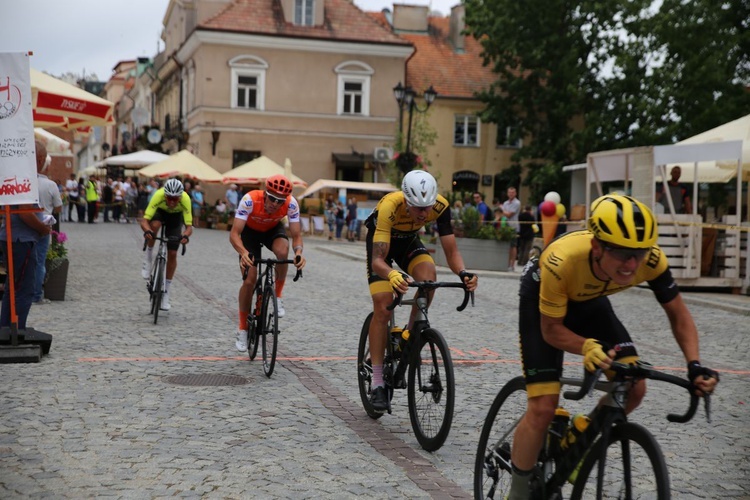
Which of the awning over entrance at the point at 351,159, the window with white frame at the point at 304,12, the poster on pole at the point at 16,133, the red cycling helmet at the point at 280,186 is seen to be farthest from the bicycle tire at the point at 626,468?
the window with white frame at the point at 304,12

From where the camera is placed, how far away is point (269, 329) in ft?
30.0

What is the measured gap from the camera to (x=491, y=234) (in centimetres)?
2311

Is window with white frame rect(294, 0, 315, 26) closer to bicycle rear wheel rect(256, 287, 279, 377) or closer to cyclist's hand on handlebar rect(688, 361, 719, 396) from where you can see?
bicycle rear wheel rect(256, 287, 279, 377)

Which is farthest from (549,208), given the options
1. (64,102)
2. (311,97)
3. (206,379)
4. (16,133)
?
(311,97)

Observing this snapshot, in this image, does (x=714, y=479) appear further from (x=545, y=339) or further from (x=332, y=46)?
(x=332, y=46)

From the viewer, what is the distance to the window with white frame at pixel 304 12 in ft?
155

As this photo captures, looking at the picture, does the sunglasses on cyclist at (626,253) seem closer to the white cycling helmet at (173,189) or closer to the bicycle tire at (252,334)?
the bicycle tire at (252,334)

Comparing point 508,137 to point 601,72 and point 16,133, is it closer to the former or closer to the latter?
point 601,72

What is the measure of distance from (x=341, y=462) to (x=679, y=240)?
1507 cm

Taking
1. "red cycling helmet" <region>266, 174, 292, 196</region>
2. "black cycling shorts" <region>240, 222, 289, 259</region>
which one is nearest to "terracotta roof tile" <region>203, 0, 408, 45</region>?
"black cycling shorts" <region>240, 222, 289, 259</region>

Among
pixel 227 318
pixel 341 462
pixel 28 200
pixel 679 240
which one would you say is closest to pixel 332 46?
pixel 679 240

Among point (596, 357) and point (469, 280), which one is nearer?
point (596, 357)

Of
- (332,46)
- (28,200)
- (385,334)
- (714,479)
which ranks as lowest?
(714,479)

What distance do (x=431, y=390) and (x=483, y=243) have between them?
17017mm
